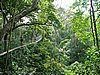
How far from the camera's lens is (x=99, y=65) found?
2883 mm

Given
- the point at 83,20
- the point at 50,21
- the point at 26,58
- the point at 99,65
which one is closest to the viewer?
the point at 99,65

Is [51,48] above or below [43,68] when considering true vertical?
above

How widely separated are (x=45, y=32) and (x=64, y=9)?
9617 millimetres

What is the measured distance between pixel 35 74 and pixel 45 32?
1718 mm

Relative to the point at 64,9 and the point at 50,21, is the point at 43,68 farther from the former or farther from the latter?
the point at 64,9

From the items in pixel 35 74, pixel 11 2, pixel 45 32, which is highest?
pixel 11 2

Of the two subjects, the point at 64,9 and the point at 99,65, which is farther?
the point at 64,9

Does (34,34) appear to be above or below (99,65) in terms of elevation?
below

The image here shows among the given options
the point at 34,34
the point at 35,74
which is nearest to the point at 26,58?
the point at 35,74

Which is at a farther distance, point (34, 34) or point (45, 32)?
point (34, 34)

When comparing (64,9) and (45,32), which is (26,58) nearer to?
(45,32)

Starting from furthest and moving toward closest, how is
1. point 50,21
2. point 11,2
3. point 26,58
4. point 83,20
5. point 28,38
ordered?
point 28,38 < point 26,58 < point 50,21 < point 11,2 < point 83,20

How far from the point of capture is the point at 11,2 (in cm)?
705

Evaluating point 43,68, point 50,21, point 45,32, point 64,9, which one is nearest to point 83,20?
point 50,21
